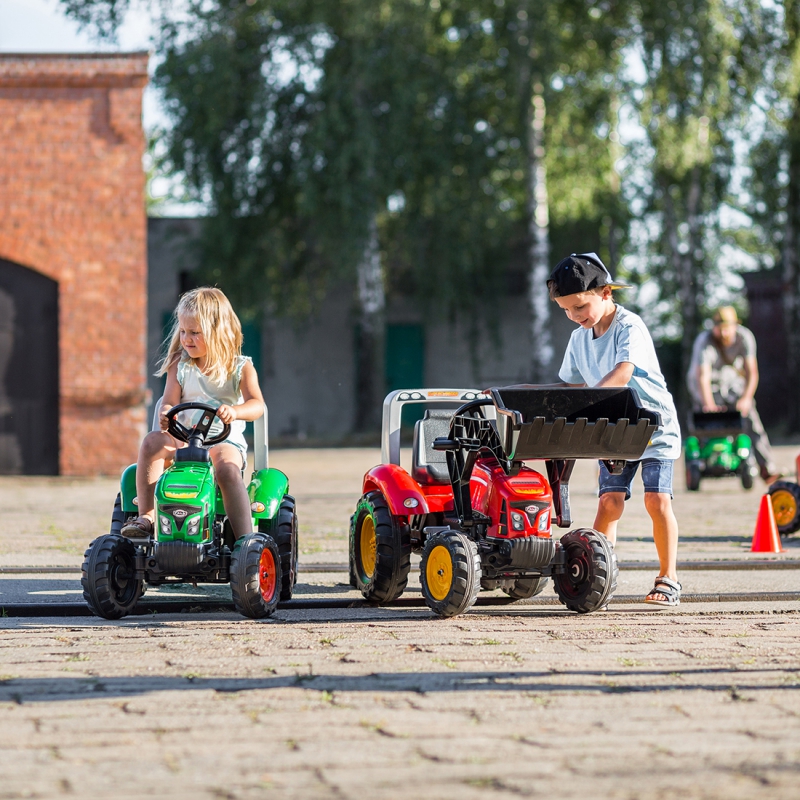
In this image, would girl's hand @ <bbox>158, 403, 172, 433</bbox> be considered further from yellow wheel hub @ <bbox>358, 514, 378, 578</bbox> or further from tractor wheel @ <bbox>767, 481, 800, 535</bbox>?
tractor wheel @ <bbox>767, 481, 800, 535</bbox>

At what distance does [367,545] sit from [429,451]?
63 centimetres

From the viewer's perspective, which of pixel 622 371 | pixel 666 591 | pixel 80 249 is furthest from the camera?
pixel 80 249

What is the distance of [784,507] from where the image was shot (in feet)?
34.4

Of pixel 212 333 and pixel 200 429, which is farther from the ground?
pixel 212 333

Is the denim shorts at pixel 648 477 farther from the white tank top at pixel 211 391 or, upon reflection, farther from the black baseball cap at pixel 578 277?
the white tank top at pixel 211 391

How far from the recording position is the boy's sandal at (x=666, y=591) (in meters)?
6.86

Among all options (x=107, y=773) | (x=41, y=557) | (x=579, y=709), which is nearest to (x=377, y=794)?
(x=107, y=773)

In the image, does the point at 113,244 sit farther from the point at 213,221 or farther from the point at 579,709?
the point at 579,709

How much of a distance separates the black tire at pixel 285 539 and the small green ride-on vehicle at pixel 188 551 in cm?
24

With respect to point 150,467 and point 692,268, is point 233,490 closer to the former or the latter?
point 150,467

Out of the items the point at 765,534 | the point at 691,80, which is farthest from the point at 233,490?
the point at 691,80

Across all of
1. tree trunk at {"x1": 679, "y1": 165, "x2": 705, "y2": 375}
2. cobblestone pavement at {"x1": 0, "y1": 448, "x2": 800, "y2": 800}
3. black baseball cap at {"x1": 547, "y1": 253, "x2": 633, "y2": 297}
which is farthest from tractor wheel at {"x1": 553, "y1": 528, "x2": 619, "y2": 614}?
tree trunk at {"x1": 679, "y1": 165, "x2": 705, "y2": 375}

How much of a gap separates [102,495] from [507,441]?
30.7ft

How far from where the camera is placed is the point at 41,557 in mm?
8914
